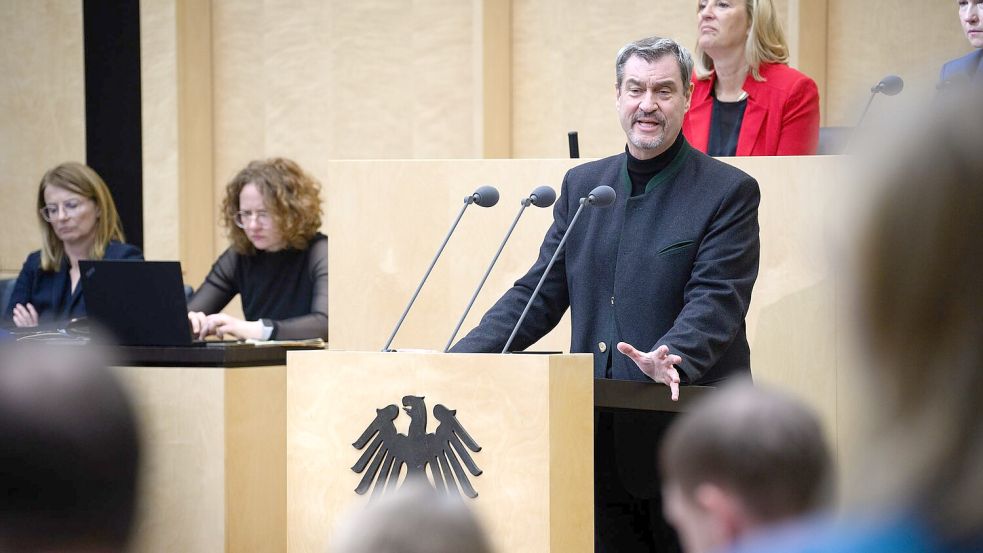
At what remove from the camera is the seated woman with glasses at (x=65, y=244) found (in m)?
5.34

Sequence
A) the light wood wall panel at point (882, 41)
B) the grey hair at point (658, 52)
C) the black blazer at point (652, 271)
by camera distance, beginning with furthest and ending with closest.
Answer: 1. the light wood wall panel at point (882, 41)
2. the grey hair at point (658, 52)
3. the black blazer at point (652, 271)

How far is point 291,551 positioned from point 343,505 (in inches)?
6.9

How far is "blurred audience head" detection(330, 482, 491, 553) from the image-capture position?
0.90m

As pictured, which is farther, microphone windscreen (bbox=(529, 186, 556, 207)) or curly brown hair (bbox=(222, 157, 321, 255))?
curly brown hair (bbox=(222, 157, 321, 255))

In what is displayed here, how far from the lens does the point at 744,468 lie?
110cm

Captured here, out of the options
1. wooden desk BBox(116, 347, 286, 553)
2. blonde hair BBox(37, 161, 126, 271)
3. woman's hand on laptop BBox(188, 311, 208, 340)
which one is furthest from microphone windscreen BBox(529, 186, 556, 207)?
blonde hair BBox(37, 161, 126, 271)

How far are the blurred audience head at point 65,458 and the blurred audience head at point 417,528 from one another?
0.57 ft

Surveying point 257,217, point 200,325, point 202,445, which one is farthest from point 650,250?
point 257,217

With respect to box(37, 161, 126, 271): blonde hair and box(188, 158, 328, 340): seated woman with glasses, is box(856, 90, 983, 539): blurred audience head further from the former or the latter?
box(37, 161, 126, 271): blonde hair

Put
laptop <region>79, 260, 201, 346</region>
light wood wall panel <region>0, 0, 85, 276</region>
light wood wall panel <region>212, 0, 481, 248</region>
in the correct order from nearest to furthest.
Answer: laptop <region>79, 260, 201, 346</region> < light wood wall panel <region>212, 0, 481, 248</region> < light wood wall panel <region>0, 0, 85, 276</region>

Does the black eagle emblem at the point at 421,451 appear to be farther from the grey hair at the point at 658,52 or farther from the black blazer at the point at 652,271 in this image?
the grey hair at the point at 658,52

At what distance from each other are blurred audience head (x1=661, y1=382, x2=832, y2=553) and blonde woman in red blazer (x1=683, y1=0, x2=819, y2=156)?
3.36m

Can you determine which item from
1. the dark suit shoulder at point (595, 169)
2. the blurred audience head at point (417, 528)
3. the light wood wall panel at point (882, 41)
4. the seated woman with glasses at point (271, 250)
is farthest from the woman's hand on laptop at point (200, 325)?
the blurred audience head at point (417, 528)

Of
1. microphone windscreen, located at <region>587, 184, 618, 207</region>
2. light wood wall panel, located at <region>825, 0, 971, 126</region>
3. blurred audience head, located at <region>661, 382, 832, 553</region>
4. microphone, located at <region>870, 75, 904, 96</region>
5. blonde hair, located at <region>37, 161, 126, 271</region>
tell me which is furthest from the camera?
light wood wall panel, located at <region>825, 0, 971, 126</region>
